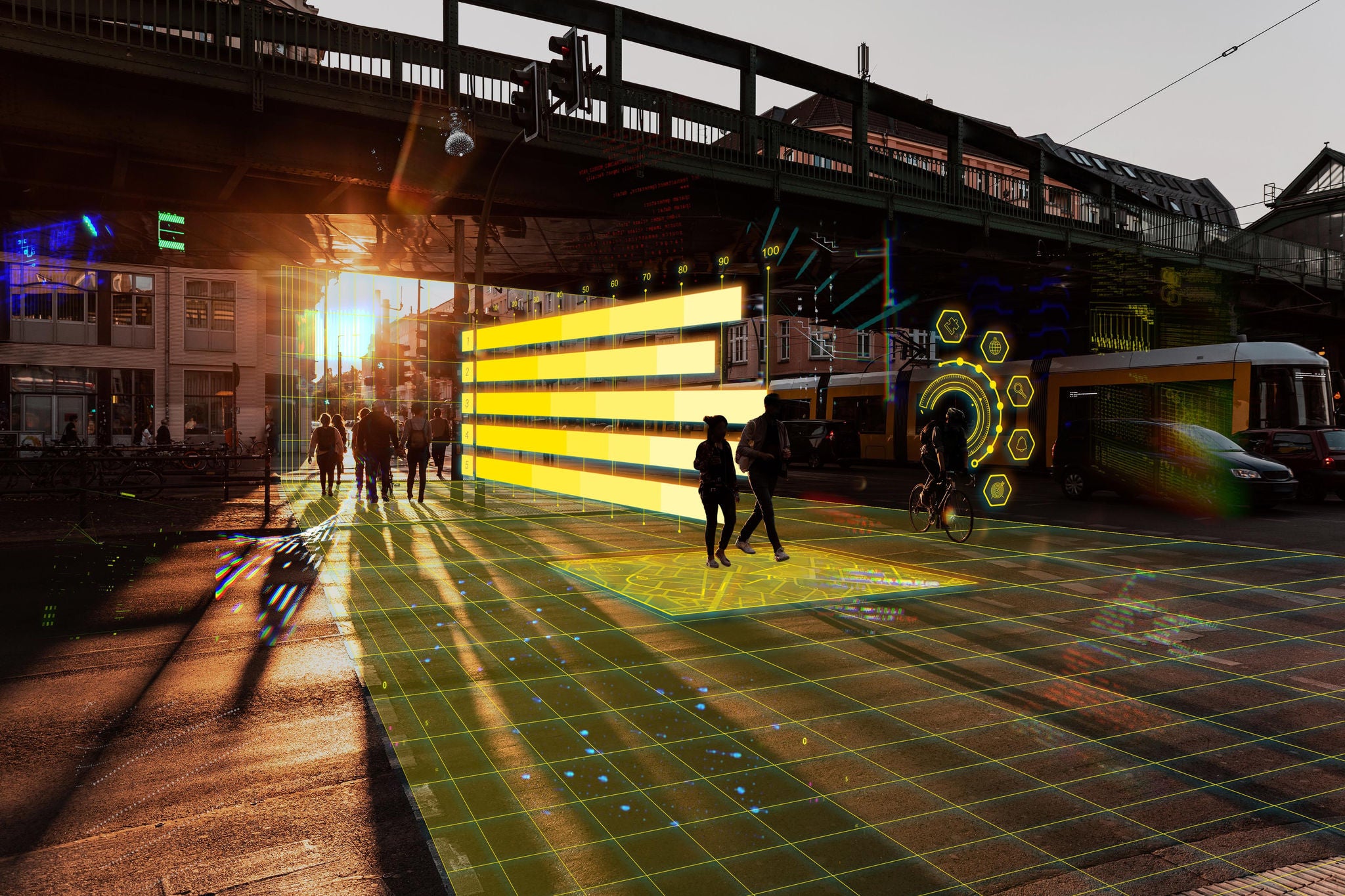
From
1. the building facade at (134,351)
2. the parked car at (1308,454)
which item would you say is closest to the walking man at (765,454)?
the parked car at (1308,454)

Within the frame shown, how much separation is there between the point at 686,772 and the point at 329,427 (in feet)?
55.4

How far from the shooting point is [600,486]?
15.7m

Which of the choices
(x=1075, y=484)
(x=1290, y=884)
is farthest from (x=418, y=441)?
(x=1290, y=884)

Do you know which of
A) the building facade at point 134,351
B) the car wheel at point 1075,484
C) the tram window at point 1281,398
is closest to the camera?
the car wheel at point 1075,484

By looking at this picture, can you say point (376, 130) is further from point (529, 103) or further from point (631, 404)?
point (631, 404)

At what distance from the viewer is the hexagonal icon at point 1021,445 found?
92.8 ft

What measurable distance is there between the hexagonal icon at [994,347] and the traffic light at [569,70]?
22959 mm

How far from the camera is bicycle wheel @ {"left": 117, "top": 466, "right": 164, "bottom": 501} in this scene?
773 inches

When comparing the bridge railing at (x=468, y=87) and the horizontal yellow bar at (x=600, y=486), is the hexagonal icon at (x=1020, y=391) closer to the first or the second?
the bridge railing at (x=468, y=87)

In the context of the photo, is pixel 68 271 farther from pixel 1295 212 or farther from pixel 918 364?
pixel 1295 212

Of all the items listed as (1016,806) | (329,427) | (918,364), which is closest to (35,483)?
(329,427)

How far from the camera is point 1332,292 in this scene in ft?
119

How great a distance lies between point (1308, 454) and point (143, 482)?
89.6 ft

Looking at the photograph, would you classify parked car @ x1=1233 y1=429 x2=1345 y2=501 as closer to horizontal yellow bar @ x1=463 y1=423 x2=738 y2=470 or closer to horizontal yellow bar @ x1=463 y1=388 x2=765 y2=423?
horizontal yellow bar @ x1=463 y1=423 x2=738 y2=470
